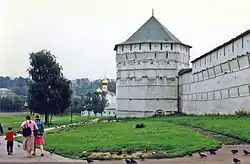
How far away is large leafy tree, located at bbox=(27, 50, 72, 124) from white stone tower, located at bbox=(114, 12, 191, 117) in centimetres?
→ 1007

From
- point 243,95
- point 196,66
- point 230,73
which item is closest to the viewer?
point 243,95

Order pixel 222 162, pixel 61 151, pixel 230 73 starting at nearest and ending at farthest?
pixel 222 162 → pixel 61 151 → pixel 230 73

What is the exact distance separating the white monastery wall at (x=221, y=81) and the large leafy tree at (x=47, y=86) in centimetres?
1315

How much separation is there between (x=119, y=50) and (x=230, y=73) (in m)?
25.3

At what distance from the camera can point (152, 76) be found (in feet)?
183

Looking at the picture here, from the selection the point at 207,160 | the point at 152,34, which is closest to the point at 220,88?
the point at 152,34

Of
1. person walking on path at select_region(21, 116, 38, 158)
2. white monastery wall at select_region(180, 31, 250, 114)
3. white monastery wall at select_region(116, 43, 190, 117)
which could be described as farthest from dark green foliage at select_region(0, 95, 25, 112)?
person walking on path at select_region(21, 116, 38, 158)

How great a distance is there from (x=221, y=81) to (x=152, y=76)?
741 inches

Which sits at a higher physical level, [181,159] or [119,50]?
[119,50]

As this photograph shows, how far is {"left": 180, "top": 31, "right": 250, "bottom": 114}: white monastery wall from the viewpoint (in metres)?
31.2

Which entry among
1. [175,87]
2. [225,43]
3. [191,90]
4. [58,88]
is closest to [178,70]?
[175,87]

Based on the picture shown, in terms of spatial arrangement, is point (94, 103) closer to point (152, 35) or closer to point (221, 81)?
point (152, 35)

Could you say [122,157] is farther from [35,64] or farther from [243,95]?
[35,64]

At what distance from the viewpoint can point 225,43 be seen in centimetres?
3541
